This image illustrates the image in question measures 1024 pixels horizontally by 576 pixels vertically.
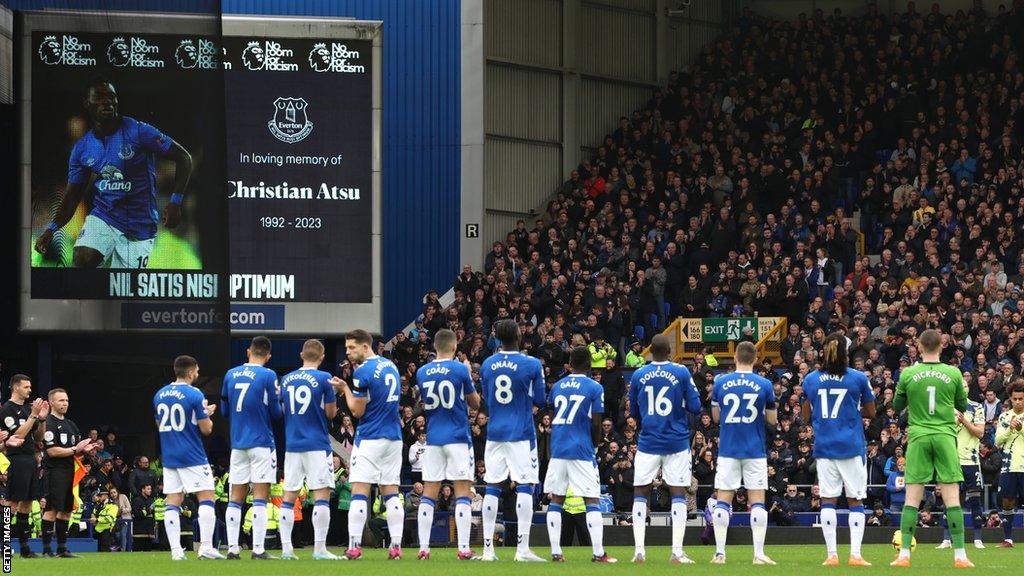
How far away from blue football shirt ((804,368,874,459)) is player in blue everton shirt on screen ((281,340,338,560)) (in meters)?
4.68

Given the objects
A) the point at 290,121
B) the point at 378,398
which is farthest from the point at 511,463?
the point at 290,121

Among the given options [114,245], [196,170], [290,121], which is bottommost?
[114,245]

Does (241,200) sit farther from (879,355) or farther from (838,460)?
(838,460)

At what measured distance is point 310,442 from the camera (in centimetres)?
1764

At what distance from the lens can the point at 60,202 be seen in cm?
2747

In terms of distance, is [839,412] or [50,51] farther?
[50,51]

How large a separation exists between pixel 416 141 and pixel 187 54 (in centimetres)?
1464

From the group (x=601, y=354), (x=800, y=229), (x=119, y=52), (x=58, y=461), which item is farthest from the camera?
(x=800, y=229)

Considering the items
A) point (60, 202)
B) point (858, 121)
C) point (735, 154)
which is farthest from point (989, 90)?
point (60, 202)

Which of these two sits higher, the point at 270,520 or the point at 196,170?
the point at 196,170

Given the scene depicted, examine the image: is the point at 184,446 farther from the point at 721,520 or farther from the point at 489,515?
the point at 721,520

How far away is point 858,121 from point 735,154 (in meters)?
2.61

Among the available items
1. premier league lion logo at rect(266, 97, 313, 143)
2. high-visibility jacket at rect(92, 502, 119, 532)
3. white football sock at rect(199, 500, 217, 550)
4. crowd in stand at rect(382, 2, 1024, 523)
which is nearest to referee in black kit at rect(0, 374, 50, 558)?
white football sock at rect(199, 500, 217, 550)

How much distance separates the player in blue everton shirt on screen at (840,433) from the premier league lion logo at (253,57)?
55.0ft
